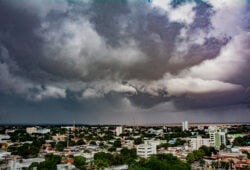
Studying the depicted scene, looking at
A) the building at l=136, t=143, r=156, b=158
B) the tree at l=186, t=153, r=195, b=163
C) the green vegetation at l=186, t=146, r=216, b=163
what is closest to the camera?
the tree at l=186, t=153, r=195, b=163

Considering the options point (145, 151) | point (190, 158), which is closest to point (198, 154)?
point (190, 158)

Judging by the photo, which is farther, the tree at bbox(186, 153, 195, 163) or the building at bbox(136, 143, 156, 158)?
the building at bbox(136, 143, 156, 158)

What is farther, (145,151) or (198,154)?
(145,151)

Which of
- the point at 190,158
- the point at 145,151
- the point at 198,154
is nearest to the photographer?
the point at 190,158

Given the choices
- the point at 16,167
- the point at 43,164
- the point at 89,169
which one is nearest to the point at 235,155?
the point at 89,169

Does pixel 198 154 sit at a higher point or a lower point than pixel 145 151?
lower

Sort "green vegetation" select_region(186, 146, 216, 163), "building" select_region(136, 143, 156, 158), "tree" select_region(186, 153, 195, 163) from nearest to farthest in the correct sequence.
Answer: "tree" select_region(186, 153, 195, 163) < "green vegetation" select_region(186, 146, 216, 163) < "building" select_region(136, 143, 156, 158)

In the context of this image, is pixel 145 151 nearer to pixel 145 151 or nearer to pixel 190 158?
pixel 145 151

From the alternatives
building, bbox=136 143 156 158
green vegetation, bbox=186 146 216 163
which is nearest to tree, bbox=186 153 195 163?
green vegetation, bbox=186 146 216 163

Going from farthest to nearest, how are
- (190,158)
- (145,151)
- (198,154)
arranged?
1. (145,151)
2. (198,154)
3. (190,158)

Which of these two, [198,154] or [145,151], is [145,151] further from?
[198,154]

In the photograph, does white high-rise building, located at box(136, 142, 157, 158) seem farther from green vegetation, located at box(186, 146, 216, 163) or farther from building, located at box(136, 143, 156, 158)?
green vegetation, located at box(186, 146, 216, 163)

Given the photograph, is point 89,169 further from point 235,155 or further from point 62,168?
point 235,155
